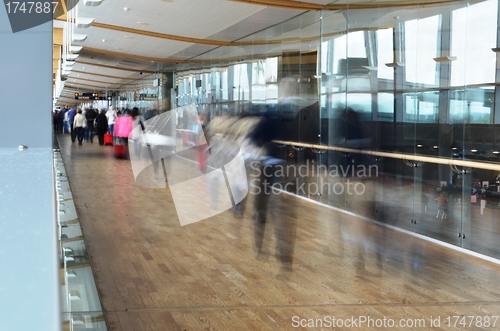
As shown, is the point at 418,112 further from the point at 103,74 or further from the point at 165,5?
the point at 103,74

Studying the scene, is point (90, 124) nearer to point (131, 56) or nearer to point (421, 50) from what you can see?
point (131, 56)

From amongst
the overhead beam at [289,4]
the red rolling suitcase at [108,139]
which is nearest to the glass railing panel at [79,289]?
the overhead beam at [289,4]

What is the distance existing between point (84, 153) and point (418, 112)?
13857 millimetres

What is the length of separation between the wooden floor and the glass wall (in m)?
0.48

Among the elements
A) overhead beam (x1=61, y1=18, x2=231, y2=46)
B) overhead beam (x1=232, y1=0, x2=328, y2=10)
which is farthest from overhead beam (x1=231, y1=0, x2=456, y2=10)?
overhead beam (x1=61, y1=18, x2=231, y2=46)

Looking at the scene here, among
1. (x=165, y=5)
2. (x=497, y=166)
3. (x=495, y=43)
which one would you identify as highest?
(x=165, y=5)

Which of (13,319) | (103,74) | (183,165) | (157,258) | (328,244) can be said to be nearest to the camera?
(13,319)

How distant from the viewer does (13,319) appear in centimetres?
58

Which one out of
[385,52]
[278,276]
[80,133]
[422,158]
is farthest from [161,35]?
[278,276]

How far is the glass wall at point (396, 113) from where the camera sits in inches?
263

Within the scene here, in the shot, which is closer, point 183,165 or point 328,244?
point 328,244

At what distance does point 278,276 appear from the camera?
216 inches

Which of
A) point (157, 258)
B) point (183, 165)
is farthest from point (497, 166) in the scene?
point (183, 165)

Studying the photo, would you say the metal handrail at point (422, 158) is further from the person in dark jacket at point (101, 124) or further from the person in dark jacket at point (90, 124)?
the person in dark jacket at point (90, 124)
